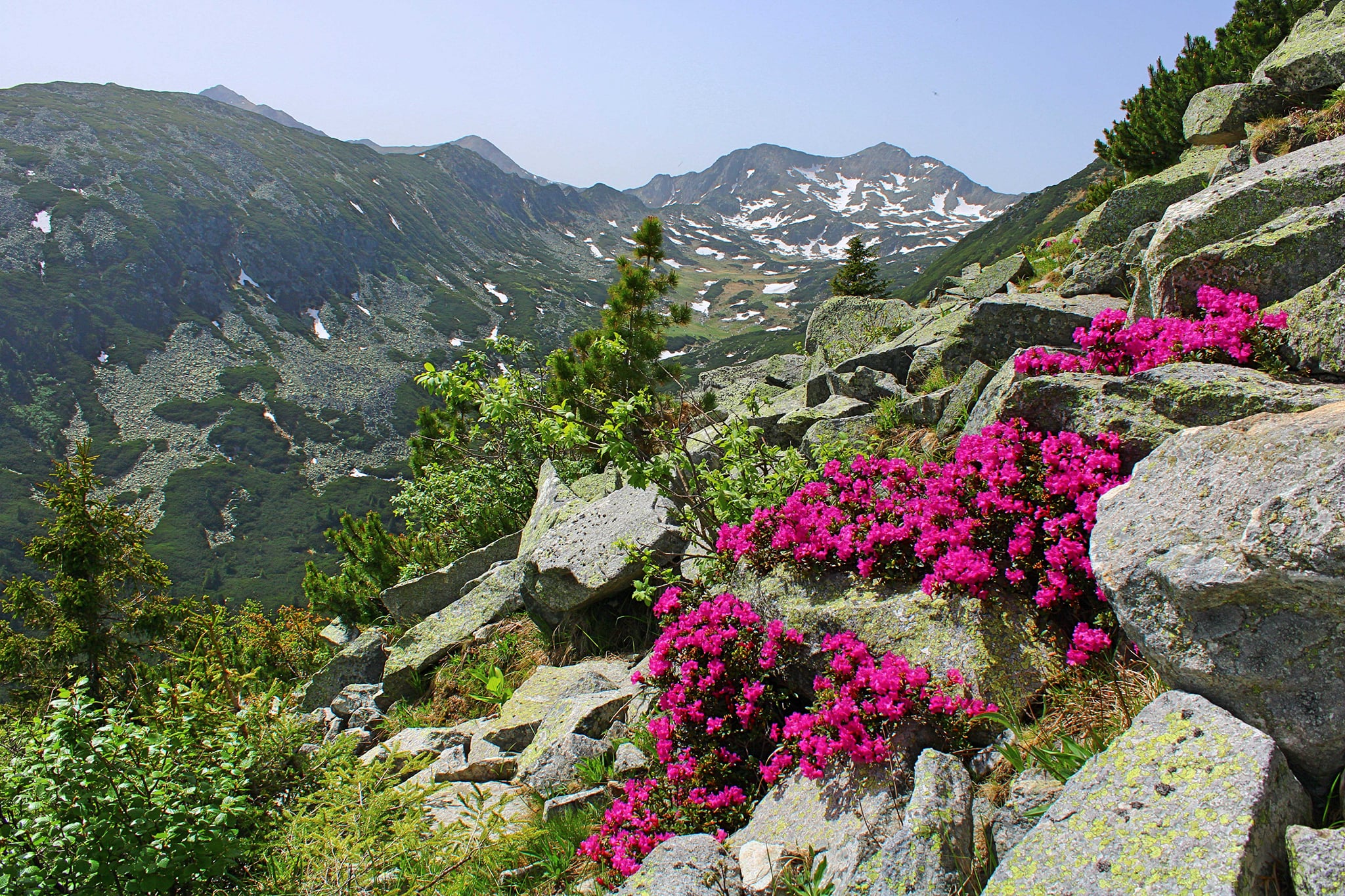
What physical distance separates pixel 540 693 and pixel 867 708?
4.89m

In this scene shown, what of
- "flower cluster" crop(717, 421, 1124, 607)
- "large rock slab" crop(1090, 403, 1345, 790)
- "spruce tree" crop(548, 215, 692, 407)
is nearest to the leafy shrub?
"flower cluster" crop(717, 421, 1124, 607)

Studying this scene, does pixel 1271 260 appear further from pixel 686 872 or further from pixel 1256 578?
pixel 686 872

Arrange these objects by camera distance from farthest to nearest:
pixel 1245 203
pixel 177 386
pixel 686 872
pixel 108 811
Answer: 1. pixel 177 386
2. pixel 1245 203
3. pixel 686 872
4. pixel 108 811

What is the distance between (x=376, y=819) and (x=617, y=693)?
3.11 m

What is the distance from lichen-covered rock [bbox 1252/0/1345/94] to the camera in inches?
477

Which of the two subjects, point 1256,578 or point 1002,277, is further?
point 1002,277

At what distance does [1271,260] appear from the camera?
6160 mm

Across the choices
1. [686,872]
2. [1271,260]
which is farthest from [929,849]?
[1271,260]

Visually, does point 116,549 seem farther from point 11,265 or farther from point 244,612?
point 11,265

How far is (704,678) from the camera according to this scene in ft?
19.4

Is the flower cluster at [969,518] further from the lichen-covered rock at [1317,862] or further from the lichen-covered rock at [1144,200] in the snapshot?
the lichen-covered rock at [1144,200]

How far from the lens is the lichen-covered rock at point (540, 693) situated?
7.88 metres

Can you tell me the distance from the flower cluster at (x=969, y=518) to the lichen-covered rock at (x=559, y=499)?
523 centimetres

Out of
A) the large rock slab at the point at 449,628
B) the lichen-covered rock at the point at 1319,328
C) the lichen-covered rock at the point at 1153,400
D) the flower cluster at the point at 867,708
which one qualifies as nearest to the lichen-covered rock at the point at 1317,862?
the flower cluster at the point at 867,708
